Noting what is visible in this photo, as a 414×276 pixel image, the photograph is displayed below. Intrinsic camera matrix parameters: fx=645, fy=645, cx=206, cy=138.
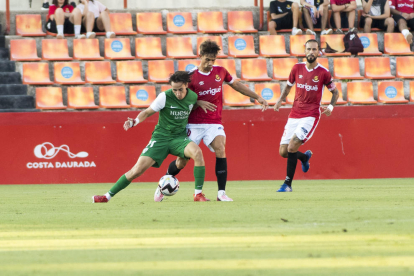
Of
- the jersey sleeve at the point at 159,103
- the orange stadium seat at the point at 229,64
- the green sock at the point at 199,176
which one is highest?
the orange stadium seat at the point at 229,64

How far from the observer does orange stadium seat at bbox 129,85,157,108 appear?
14.5 m

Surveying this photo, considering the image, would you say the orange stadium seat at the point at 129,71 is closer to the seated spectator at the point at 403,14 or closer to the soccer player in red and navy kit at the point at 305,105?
the soccer player in red and navy kit at the point at 305,105

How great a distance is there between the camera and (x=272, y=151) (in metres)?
13.1

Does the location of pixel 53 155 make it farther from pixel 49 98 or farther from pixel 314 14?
pixel 314 14

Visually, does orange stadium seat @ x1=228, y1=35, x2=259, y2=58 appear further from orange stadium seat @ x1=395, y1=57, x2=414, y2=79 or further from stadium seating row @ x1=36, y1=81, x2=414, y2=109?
orange stadium seat @ x1=395, y1=57, x2=414, y2=79

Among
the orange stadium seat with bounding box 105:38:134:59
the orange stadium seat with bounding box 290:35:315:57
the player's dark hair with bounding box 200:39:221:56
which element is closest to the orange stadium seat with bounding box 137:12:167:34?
the orange stadium seat with bounding box 105:38:134:59

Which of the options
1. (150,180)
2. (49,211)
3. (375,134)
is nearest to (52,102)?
(150,180)

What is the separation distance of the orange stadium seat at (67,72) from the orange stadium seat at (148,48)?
1527 millimetres

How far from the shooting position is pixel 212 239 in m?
4.21

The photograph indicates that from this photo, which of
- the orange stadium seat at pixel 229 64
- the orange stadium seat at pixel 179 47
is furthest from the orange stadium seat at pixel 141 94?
the orange stadium seat at pixel 229 64

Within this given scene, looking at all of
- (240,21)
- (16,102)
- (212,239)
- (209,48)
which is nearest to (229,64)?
(240,21)

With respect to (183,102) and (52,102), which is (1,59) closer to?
(52,102)

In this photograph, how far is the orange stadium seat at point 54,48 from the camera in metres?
15.3

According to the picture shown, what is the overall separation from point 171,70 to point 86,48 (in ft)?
7.05
